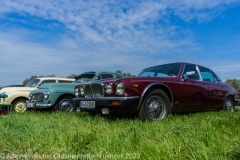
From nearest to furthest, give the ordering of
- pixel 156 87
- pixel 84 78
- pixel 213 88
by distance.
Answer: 1. pixel 156 87
2. pixel 213 88
3. pixel 84 78

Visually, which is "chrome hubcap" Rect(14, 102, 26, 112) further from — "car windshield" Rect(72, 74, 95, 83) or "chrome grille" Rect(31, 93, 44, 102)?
"car windshield" Rect(72, 74, 95, 83)

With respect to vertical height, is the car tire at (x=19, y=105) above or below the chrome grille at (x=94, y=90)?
below

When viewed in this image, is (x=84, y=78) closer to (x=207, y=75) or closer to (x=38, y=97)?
(x=38, y=97)

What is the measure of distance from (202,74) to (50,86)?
505 cm

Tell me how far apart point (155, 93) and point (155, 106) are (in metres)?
0.26

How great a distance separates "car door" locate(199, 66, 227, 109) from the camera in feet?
17.0

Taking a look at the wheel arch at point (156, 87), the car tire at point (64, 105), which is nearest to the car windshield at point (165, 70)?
the wheel arch at point (156, 87)

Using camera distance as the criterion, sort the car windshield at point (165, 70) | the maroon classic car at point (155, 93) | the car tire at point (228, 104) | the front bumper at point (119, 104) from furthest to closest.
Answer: the car tire at point (228, 104), the car windshield at point (165, 70), the maroon classic car at point (155, 93), the front bumper at point (119, 104)

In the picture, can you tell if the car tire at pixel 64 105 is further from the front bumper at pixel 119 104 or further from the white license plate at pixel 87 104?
the front bumper at pixel 119 104

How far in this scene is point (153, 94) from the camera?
383 centimetres

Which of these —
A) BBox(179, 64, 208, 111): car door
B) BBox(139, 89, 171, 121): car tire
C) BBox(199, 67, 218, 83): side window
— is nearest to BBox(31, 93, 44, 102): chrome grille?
BBox(139, 89, 171, 121): car tire

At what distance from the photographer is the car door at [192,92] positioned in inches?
173

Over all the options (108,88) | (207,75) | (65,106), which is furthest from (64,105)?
(207,75)

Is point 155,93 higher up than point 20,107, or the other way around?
point 155,93
